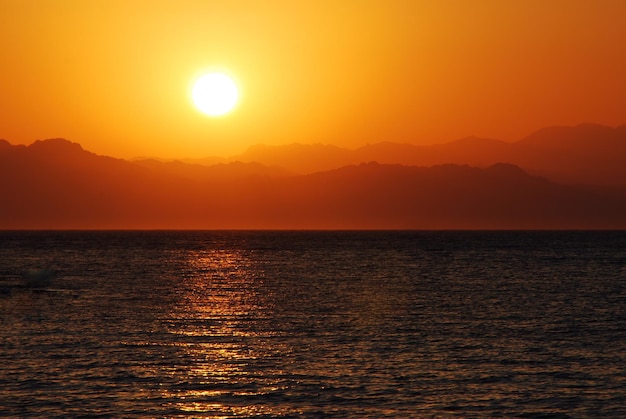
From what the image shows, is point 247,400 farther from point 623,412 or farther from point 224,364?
point 623,412

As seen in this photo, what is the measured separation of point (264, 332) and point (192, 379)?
64.1 feet

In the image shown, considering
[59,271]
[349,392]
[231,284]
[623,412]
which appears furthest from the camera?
[59,271]

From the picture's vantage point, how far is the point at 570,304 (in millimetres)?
86875

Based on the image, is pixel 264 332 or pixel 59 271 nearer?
pixel 264 332

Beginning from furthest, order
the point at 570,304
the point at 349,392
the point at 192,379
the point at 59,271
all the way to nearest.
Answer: the point at 59,271 → the point at 570,304 → the point at 192,379 → the point at 349,392

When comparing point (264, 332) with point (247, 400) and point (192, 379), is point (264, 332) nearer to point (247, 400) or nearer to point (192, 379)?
point (192, 379)

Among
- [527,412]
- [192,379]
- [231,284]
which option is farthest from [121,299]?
[527,412]

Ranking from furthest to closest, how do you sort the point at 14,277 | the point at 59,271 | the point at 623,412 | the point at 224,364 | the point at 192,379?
the point at 59,271 → the point at 14,277 → the point at 224,364 → the point at 192,379 → the point at 623,412

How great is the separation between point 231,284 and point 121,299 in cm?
2805

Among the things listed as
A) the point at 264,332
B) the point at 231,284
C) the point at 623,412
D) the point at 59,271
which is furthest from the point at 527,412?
the point at 59,271

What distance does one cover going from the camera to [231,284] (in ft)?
385

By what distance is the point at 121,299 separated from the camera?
3573 inches

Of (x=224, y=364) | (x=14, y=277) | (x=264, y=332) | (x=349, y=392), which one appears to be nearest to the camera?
(x=349, y=392)

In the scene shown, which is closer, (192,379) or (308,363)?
(192,379)
